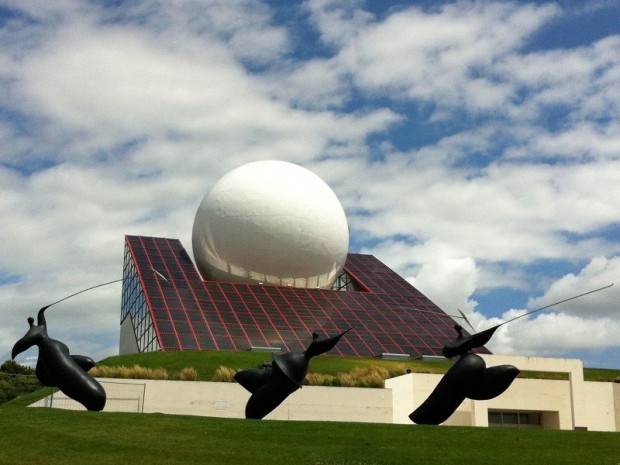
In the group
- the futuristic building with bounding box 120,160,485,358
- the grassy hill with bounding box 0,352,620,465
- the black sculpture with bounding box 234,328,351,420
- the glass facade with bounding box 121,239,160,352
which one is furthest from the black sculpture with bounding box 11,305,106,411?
the futuristic building with bounding box 120,160,485,358

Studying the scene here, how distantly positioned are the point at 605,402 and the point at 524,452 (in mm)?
17032

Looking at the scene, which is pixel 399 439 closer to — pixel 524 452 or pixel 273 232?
pixel 524 452

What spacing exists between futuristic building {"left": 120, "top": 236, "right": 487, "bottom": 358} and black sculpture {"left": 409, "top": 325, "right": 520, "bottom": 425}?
57.7 feet

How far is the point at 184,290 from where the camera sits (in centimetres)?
4397

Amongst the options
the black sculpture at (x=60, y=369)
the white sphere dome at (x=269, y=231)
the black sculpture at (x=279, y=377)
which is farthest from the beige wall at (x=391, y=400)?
the white sphere dome at (x=269, y=231)

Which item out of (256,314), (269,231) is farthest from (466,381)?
(269,231)

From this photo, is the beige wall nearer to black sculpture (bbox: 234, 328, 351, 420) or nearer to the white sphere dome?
black sculpture (bbox: 234, 328, 351, 420)

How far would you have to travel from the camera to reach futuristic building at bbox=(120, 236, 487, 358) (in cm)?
3878

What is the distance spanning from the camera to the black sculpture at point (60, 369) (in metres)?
21.1

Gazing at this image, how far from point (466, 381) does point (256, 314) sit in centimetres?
2271

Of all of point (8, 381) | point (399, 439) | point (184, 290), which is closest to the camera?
point (399, 439)

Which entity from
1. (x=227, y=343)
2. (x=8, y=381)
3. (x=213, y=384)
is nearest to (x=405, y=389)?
(x=213, y=384)

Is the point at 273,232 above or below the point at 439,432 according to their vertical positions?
above

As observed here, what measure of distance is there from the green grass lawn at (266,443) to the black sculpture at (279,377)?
5.70ft
